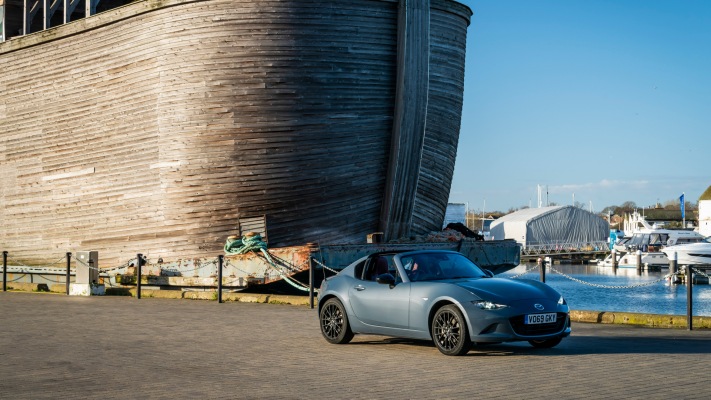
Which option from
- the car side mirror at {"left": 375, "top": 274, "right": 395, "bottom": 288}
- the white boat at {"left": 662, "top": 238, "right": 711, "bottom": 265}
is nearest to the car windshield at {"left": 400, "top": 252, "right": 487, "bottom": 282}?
the car side mirror at {"left": 375, "top": 274, "right": 395, "bottom": 288}

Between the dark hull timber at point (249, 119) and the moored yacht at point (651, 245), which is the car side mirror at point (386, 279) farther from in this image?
the moored yacht at point (651, 245)

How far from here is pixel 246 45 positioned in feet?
88.5

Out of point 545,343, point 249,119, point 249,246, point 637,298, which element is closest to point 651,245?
point 637,298

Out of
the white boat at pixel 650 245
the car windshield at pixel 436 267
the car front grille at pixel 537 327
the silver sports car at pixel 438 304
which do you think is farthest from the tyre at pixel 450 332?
the white boat at pixel 650 245

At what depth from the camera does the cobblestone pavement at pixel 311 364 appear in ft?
28.8

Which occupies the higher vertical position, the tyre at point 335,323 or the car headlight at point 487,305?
the car headlight at point 487,305

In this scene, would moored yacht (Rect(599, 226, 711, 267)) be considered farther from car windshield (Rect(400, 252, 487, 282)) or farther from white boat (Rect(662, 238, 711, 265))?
car windshield (Rect(400, 252, 487, 282))

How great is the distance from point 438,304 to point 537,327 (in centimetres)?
118

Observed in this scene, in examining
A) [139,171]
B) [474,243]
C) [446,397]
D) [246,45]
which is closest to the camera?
[446,397]

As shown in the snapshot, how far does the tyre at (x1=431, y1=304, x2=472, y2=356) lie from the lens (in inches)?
440

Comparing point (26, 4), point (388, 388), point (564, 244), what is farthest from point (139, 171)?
point (564, 244)

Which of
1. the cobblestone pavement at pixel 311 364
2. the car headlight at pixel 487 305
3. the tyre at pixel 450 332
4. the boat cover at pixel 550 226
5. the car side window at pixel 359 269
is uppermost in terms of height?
the boat cover at pixel 550 226

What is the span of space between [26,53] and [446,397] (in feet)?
88.5

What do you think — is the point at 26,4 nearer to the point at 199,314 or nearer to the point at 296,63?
A: the point at 296,63
